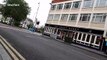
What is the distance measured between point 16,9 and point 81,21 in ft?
185

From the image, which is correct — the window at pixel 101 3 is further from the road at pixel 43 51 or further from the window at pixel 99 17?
the road at pixel 43 51

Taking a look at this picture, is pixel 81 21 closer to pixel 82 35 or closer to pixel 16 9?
pixel 82 35

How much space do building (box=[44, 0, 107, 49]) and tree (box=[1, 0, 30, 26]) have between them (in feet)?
119

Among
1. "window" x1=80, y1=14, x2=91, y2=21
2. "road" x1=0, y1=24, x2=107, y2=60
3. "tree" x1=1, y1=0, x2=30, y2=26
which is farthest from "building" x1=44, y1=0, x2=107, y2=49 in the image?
"tree" x1=1, y1=0, x2=30, y2=26

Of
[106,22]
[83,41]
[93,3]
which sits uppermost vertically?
[93,3]

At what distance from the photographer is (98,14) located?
44906mm

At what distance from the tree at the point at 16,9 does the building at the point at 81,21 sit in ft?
119

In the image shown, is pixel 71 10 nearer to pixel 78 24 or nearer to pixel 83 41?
pixel 78 24

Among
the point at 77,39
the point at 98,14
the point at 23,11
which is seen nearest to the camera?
the point at 98,14

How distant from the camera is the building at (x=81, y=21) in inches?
1713

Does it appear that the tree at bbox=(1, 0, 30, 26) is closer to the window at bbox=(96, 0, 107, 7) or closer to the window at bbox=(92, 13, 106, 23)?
the window at bbox=(96, 0, 107, 7)

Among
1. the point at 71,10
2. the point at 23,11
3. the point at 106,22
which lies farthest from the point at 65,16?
the point at 23,11

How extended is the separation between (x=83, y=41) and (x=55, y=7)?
78.4 ft

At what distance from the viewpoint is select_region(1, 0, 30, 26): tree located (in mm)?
102625
